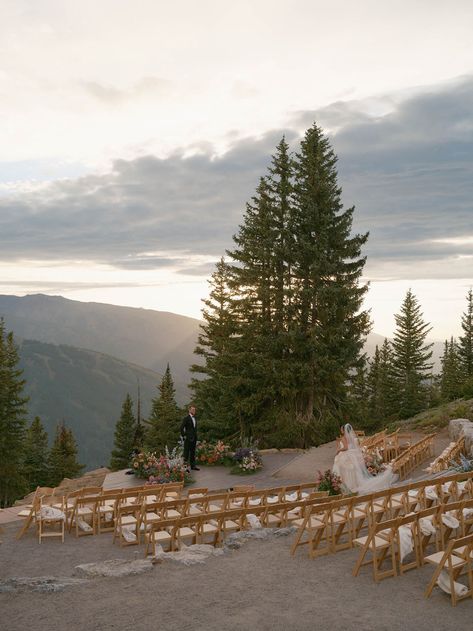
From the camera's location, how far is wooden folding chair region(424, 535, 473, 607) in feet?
23.7

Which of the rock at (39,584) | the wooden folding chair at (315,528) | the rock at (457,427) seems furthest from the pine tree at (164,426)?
the rock at (39,584)

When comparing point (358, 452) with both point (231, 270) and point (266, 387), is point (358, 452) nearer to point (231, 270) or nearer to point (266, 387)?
point (266, 387)

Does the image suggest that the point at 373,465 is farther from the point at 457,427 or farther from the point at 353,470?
the point at 457,427

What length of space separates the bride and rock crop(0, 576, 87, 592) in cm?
834

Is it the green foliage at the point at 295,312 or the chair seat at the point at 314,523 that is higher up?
the green foliage at the point at 295,312

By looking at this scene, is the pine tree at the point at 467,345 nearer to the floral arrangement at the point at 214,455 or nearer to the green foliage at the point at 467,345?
the green foliage at the point at 467,345

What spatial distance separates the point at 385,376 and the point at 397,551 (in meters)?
58.4

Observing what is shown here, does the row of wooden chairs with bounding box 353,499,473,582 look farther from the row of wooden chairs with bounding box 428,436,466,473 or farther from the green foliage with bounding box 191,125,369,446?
the green foliage with bounding box 191,125,369,446

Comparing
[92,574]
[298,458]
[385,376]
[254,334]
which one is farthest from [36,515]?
[385,376]

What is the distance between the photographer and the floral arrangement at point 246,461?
64.8 ft

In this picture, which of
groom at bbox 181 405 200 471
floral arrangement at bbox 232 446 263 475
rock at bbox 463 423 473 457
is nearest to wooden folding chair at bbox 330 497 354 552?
rock at bbox 463 423 473 457

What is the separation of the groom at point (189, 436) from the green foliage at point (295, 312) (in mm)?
10085

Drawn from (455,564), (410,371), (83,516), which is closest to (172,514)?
(83,516)

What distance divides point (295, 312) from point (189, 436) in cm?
1350
